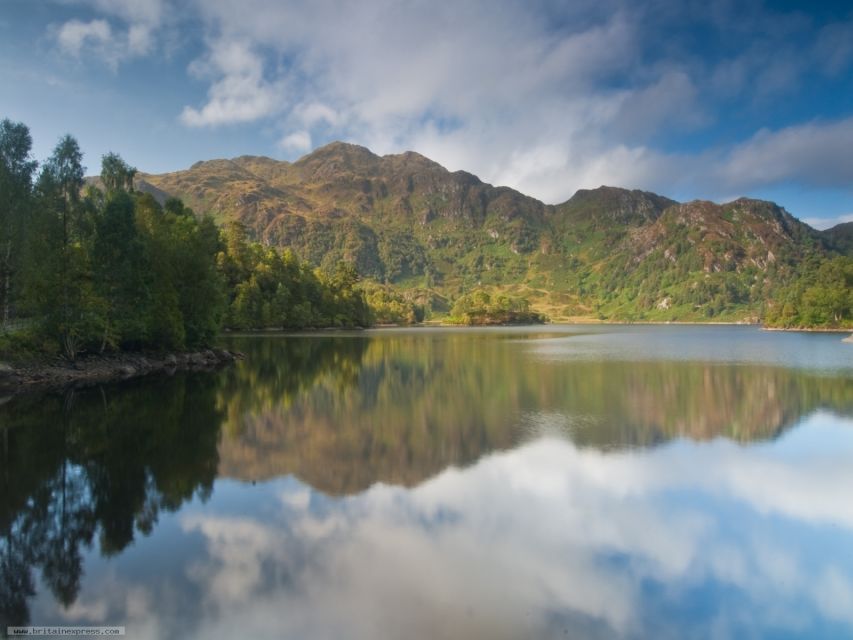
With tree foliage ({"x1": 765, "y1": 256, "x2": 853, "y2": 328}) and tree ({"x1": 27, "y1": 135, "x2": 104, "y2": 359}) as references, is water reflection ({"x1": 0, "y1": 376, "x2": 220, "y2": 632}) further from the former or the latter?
tree foliage ({"x1": 765, "y1": 256, "x2": 853, "y2": 328})

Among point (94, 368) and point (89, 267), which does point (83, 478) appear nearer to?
point (94, 368)

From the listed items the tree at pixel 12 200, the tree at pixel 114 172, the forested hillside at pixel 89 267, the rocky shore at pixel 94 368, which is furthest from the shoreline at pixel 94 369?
the tree at pixel 114 172

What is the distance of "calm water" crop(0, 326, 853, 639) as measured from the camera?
35.0 ft

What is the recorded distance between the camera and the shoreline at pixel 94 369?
3925 centimetres

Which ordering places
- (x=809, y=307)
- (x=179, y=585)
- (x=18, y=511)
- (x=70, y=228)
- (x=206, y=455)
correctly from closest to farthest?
(x=179, y=585) → (x=18, y=511) → (x=206, y=455) → (x=70, y=228) → (x=809, y=307)

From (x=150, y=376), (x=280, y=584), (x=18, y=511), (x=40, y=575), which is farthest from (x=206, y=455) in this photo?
(x=150, y=376)

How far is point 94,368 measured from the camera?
1864 inches

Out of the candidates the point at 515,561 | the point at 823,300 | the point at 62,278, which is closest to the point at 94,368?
the point at 62,278

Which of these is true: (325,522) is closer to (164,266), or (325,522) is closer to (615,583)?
(615,583)

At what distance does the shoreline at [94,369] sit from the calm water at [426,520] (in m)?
7.11

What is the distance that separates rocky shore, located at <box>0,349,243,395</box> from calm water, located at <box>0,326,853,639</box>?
7430mm

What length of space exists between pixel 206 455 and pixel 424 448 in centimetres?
886

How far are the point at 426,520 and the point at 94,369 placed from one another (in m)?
42.6

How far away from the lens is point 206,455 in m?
22.1
